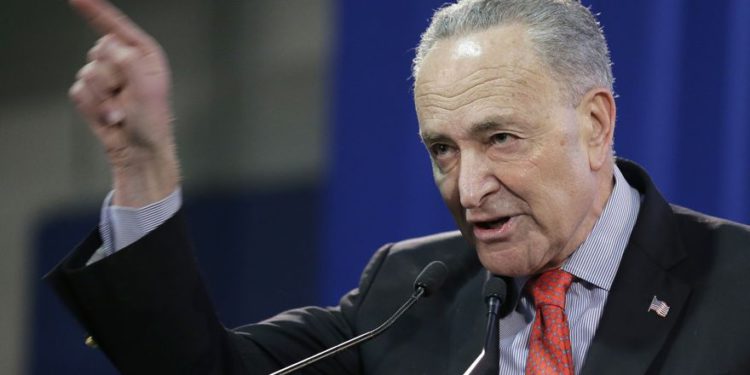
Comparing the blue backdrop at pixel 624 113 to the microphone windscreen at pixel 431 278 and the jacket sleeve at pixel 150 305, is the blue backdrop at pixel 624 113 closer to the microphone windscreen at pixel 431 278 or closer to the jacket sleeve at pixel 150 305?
the microphone windscreen at pixel 431 278

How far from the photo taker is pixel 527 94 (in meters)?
1.76

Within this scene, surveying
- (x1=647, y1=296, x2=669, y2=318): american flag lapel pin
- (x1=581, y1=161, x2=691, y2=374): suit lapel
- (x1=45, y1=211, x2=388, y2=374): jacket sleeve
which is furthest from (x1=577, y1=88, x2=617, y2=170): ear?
(x1=45, y1=211, x2=388, y2=374): jacket sleeve

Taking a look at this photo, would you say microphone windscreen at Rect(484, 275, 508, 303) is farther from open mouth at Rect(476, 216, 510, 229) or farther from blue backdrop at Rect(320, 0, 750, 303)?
blue backdrop at Rect(320, 0, 750, 303)

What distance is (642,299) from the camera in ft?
5.77

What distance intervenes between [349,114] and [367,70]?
0.11 meters

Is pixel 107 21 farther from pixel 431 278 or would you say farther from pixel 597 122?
pixel 597 122

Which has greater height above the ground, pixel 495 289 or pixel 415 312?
pixel 495 289

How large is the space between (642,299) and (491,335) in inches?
9.7

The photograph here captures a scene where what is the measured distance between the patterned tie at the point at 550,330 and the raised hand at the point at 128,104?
A: 568 millimetres

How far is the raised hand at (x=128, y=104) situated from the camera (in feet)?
4.92

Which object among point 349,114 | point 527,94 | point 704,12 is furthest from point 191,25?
point 527,94

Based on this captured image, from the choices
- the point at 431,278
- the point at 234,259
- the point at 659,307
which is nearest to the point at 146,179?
the point at 431,278

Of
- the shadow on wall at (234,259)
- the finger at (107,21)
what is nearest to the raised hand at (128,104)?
the finger at (107,21)

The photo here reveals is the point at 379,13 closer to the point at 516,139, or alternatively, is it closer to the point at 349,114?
the point at 349,114
